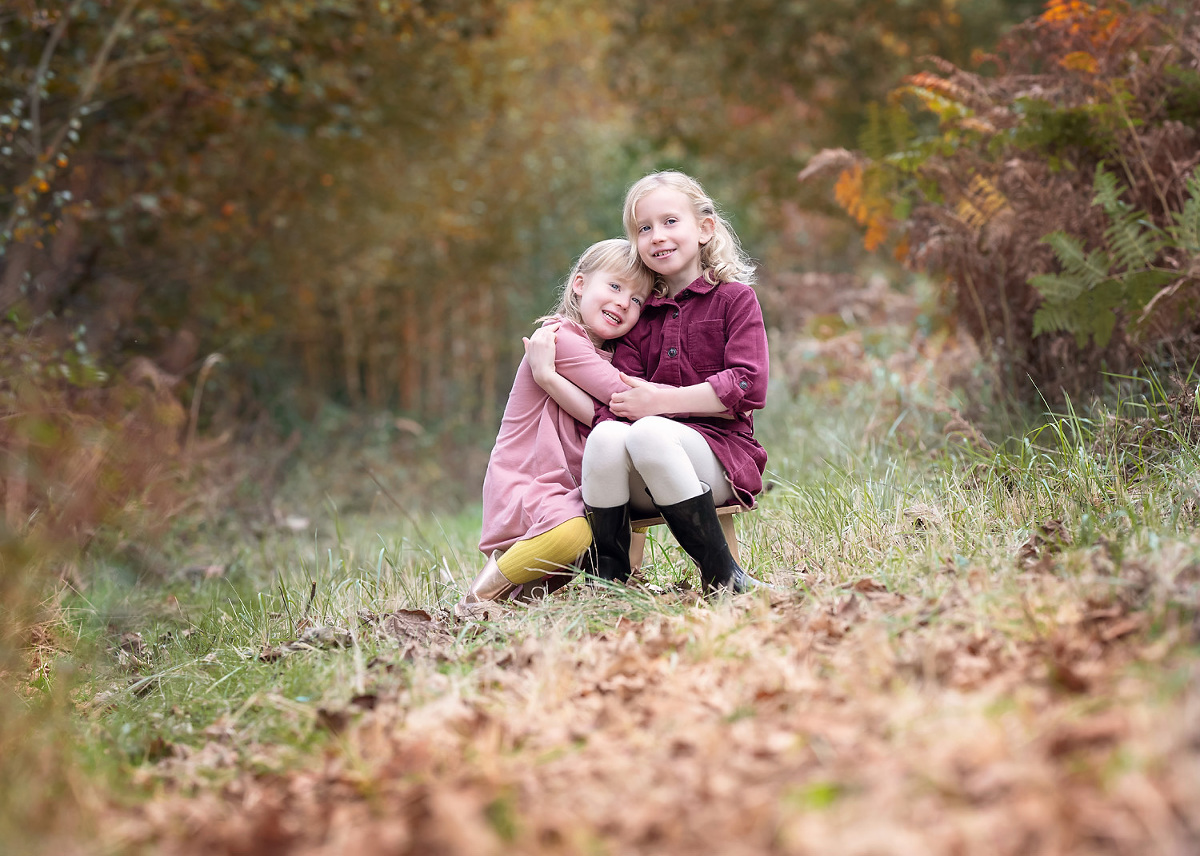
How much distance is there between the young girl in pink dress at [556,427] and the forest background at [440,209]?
119 centimetres

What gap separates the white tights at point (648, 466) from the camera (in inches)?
117

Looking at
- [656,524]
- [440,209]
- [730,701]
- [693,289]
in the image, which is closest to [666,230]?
[693,289]

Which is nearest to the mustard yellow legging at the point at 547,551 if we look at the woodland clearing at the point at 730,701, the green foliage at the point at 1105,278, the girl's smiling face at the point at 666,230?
the woodland clearing at the point at 730,701

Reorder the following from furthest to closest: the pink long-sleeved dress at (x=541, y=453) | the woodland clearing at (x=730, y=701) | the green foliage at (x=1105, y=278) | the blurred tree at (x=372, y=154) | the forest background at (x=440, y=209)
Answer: the blurred tree at (x=372, y=154) → the forest background at (x=440, y=209) → the green foliage at (x=1105, y=278) → the pink long-sleeved dress at (x=541, y=453) → the woodland clearing at (x=730, y=701)

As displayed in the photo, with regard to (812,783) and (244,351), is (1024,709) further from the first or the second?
(244,351)

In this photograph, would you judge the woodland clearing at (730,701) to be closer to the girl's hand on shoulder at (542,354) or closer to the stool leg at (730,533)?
the stool leg at (730,533)

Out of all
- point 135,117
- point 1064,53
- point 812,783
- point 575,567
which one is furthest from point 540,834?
point 135,117

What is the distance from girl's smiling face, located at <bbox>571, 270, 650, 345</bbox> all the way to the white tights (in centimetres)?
41

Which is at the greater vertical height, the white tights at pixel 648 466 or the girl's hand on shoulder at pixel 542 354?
the girl's hand on shoulder at pixel 542 354

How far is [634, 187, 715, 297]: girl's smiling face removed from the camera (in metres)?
3.30

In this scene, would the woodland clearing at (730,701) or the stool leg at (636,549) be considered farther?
the stool leg at (636,549)

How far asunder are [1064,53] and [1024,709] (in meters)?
3.95

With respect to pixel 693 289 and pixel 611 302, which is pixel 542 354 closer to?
pixel 611 302

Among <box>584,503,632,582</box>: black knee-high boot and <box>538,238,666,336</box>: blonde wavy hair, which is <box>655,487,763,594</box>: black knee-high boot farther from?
<box>538,238,666,336</box>: blonde wavy hair
